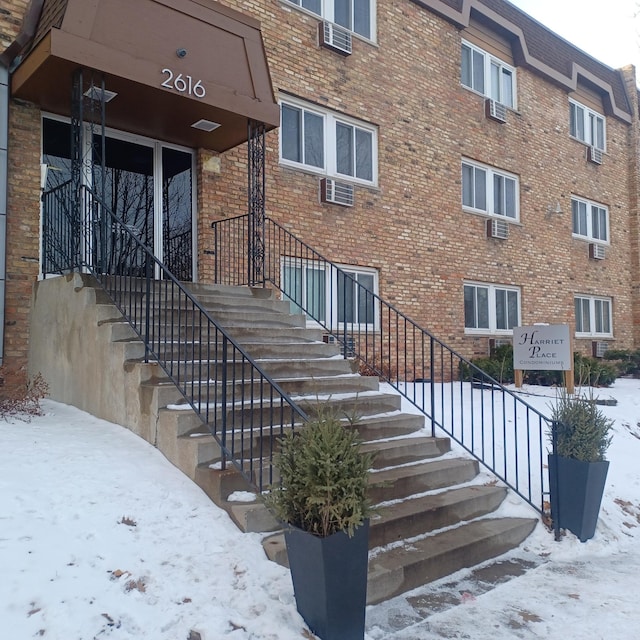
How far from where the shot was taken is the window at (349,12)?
10.9 m

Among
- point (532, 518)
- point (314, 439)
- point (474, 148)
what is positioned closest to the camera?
point (314, 439)

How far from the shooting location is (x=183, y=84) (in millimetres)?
7527

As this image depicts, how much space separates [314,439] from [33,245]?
567 cm

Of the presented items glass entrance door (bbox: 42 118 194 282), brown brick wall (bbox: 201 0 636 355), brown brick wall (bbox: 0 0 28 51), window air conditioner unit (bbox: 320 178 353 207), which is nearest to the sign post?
brown brick wall (bbox: 201 0 636 355)

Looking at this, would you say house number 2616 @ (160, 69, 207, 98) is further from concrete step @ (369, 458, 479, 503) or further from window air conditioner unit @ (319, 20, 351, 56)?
concrete step @ (369, 458, 479, 503)

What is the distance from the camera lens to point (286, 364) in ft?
21.4

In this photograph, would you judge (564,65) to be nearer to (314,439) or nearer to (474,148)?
(474,148)

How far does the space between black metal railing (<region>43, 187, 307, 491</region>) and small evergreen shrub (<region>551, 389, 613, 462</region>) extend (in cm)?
231

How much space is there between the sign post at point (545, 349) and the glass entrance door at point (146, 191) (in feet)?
18.2

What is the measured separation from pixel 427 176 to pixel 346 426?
808 centimetres

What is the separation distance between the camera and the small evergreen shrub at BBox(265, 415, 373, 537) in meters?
3.35

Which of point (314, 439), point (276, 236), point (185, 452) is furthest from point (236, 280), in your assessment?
point (314, 439)

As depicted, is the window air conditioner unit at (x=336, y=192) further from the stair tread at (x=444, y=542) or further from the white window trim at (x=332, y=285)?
the stair tread at (x=444, y=542)

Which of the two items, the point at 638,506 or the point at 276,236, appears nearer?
the point at 638,506
